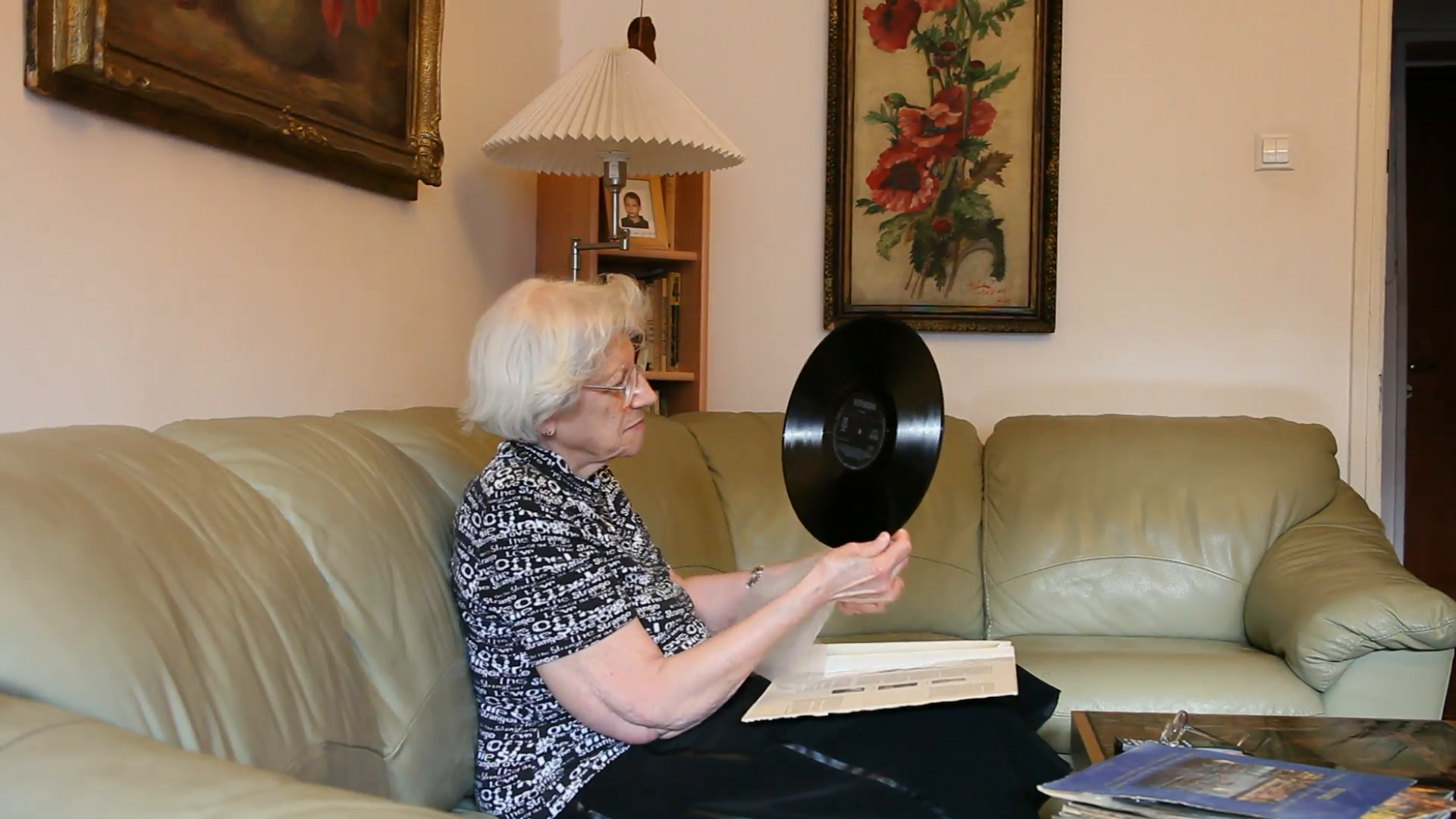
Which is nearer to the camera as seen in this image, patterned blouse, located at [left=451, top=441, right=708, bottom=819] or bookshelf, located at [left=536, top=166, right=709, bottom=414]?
patterned blouse, located at [left=451, top=441, right=708, bottom=819]

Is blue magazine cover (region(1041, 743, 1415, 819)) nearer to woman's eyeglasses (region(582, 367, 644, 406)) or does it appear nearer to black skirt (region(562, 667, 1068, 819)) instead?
black skirt (region(562, 667, 1068, 819))

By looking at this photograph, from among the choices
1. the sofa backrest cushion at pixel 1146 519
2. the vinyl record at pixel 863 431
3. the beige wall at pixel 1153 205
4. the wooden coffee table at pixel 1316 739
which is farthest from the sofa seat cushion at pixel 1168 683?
the beige wall at pixel 1153 205

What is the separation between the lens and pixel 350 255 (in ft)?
7.29

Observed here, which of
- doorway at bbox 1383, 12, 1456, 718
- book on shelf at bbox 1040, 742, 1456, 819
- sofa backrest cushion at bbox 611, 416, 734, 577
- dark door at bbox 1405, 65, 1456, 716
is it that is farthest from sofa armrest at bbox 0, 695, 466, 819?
dark door at bbox 1405, 65, 1456, 716

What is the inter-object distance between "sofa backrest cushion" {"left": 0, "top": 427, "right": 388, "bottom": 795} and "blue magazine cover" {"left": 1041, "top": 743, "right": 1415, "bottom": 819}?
0.73 meters

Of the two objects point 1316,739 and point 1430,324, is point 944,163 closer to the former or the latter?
point 1316,739

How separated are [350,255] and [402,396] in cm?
34

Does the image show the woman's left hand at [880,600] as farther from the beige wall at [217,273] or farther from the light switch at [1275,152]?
the light switch at [1275,152]

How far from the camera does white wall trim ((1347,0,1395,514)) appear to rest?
10.7ft

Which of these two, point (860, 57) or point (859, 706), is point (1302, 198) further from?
point (859, 706)

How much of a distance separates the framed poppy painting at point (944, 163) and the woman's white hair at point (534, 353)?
193cm

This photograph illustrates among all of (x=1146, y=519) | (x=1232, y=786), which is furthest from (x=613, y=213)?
(x=1232, y=786)

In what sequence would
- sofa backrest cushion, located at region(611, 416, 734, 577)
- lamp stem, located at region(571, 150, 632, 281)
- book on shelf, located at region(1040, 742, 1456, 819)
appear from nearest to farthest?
book on shelf, located at region(1040, 742, 1456, 819), sofa backrest cushion, located at region(611, 416, 734, 577), lamp stem, located at region(571, 150, 632, 281)

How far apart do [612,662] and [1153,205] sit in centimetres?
249
